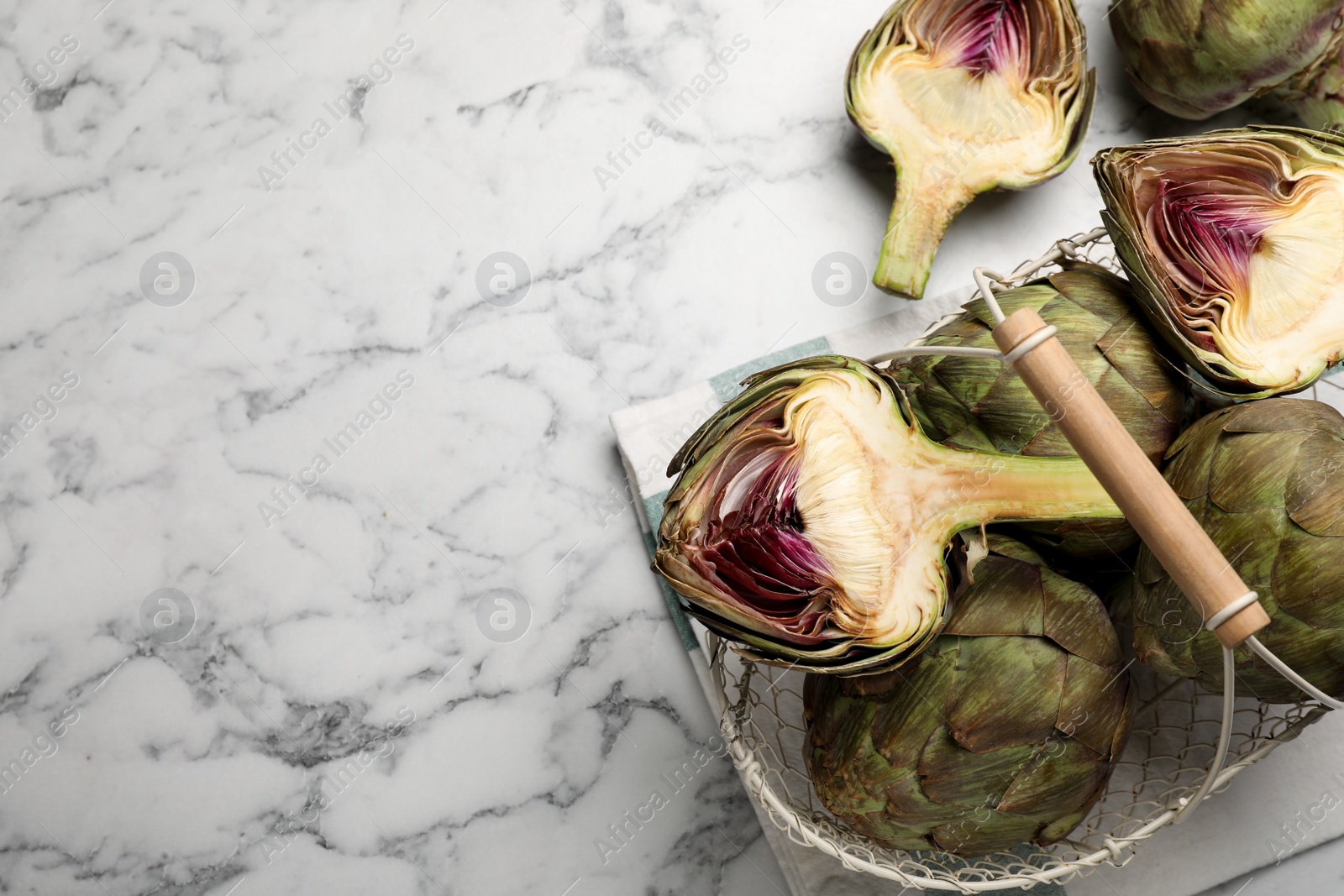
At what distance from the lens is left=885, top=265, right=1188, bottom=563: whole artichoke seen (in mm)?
976

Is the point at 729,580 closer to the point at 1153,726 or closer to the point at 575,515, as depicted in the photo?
the point at 575,515

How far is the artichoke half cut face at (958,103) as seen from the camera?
1202 mm

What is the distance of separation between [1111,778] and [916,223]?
2.26ft

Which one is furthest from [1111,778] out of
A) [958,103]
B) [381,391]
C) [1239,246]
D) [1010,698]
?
[381,391]

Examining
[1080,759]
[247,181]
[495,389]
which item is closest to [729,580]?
[1080,759]

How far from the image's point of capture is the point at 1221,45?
1132 millimetres

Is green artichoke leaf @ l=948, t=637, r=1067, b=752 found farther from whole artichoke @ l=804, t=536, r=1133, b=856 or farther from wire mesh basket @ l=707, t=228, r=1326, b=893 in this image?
wire mesh basket @ l=707, t=228, r=1326, b=893

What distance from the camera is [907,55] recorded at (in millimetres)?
1227

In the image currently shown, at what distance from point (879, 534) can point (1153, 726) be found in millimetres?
493

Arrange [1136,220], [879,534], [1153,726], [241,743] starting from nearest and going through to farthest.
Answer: [879,534], [1136,220], [1153,726], [241,743]

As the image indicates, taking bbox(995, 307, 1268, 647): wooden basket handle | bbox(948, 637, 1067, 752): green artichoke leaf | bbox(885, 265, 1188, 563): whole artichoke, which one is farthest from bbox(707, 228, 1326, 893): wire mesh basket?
bbox(995, 307, 1268, 647): wooden basket handle

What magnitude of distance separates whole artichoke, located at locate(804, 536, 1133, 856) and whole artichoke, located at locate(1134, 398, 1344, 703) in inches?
3.0

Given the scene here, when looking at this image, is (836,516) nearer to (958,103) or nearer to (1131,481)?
(1131,481)

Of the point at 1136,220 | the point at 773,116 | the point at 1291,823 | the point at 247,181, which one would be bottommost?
the point at 1291,823
